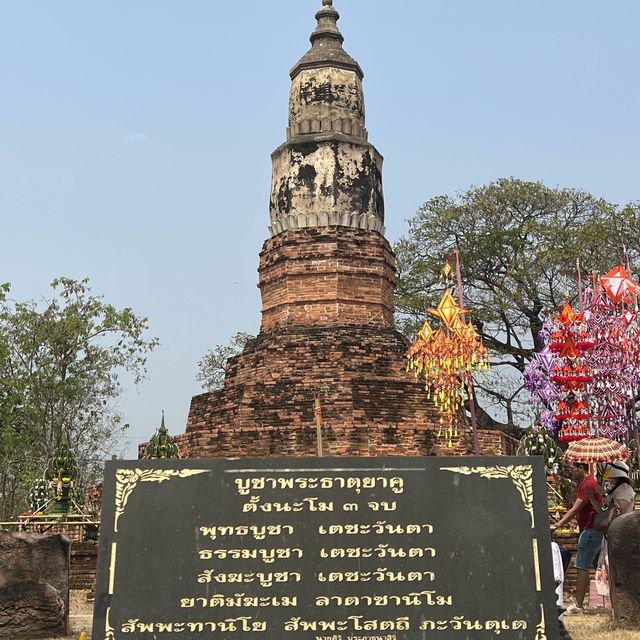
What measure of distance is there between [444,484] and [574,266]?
23003mm

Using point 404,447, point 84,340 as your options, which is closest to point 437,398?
point 404,447

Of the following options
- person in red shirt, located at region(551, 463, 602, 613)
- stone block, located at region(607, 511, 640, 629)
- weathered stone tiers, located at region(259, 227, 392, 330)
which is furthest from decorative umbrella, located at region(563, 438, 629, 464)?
weathered stone tiers, located at region(259, 227, 392, 330)

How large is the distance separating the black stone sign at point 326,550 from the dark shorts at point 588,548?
3353 mm

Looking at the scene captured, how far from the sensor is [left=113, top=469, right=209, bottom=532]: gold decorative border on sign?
4.83 m

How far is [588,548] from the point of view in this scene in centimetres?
784

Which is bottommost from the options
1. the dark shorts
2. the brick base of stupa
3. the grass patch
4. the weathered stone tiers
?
the grass patch

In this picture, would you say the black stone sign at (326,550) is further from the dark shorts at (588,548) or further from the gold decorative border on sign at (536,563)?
the dark shorts at (588,548)

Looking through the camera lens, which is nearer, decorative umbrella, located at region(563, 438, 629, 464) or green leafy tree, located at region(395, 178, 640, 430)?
decorative umbrella, located at region(563, 438, 629, 464)

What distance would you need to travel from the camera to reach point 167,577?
15.3 ft

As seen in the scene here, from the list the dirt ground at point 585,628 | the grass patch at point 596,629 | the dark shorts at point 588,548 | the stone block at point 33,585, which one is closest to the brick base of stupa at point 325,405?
the dirt ground at point 585,628

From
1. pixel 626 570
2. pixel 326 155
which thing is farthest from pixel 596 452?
pixel 326 155

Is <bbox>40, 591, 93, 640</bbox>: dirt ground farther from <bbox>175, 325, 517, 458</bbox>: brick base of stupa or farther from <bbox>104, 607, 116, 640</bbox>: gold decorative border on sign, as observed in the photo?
<bbox>175, 325, 517, 458</bbox>: brick base of stupa

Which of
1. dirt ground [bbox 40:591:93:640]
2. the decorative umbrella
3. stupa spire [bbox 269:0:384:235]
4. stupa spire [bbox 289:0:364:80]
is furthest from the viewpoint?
stupa spire [bbox 289:0:364:80]

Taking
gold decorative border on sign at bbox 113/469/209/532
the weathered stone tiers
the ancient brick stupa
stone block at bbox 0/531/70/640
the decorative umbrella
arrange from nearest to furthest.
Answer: gold decorative border on sign at bbox 113/469/209/532
stone block at bbox 0/531/70/640
the decorative umbrella
the ancient brick stupa
the weathered stone tiers
